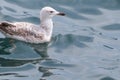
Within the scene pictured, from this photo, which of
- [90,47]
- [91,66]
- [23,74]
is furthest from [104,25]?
[23,74]

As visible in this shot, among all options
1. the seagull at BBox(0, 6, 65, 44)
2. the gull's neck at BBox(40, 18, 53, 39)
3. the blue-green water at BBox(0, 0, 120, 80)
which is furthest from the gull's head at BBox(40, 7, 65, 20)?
the blue-green water at BBox(0, 0, 120, 80)

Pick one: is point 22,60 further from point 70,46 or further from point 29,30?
point 70,46

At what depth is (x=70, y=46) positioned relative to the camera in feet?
39.8

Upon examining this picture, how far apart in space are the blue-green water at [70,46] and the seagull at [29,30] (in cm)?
14

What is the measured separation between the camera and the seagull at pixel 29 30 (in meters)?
12.1

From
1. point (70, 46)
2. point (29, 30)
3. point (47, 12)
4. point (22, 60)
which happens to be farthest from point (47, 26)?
point (22, 60)

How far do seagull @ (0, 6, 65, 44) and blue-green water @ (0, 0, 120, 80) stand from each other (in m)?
0.14

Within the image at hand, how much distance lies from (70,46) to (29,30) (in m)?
0.99

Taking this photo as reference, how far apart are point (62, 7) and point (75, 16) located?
64 cm

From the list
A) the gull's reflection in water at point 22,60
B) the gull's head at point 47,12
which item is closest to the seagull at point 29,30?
the gull's head at point 47,12

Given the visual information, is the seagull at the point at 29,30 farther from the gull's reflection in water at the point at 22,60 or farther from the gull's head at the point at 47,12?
the gull's reflection in water at the point at 22,60

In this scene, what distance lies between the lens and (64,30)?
13.1m

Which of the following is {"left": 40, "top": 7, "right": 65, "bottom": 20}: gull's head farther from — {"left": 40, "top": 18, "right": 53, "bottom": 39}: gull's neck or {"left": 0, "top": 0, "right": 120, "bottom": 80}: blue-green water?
{"left": 0, "top": 0, "right": 120, "bottom": 80}: blue-green water

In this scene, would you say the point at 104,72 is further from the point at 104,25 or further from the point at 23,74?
the point at 104,25
